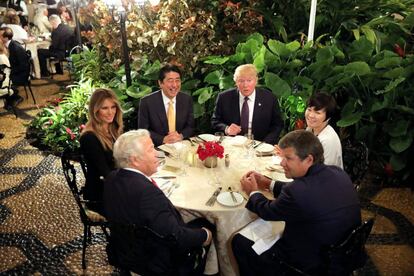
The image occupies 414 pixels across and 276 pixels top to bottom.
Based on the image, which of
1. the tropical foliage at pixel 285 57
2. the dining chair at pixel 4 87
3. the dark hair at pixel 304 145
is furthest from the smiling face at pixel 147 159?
the dining chair at pixel 4 87

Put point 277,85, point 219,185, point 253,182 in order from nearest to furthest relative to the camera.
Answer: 1. point 253,182
2. point 219,185
3. point 277,85

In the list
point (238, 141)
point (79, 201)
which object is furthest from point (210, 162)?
point (79, 201)

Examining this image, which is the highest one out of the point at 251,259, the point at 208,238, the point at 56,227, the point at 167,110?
the point at 167,110

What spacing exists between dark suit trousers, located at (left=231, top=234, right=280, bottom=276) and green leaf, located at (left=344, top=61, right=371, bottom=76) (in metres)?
2.40

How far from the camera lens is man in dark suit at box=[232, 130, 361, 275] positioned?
1863 mm

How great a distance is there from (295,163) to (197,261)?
818 millimetres

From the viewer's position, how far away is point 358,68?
3.85 meters

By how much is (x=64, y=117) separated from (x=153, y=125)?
6.31 feet

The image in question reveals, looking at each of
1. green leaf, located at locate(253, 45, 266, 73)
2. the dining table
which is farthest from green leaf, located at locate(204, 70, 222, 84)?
the dining table

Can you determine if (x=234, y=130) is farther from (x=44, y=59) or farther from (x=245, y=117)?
(x=44, y=59)

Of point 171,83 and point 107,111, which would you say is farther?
point 171,83

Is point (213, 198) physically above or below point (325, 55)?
below

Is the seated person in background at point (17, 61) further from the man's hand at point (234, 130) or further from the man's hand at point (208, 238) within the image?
the man's hand at point (208, 238)

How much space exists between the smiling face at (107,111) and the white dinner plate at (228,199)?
1.12 meters
